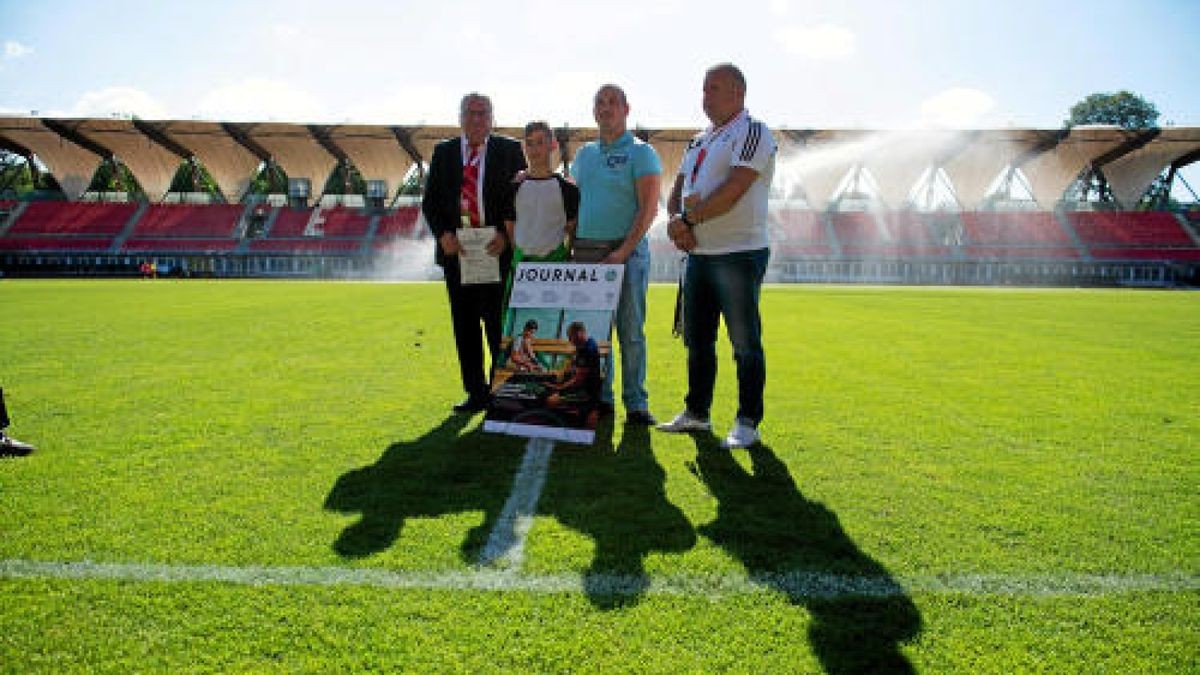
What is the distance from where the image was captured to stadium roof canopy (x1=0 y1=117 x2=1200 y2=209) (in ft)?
145

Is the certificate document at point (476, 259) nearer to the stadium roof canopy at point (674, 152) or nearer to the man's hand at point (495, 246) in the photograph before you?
the man's hand at point (495, 246)

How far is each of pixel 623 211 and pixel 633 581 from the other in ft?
8.62

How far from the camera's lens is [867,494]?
119 inches

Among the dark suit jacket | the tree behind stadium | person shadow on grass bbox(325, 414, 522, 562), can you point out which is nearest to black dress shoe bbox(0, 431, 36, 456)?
person shadow on grass bbox(325, 414, 522, 562)

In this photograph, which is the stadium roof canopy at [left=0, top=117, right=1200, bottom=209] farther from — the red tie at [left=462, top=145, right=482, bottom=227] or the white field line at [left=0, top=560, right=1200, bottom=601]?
the white field line at [left=0, top=560, right=1200, bottom=601]

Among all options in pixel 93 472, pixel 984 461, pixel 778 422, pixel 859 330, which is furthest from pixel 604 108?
pixel 859 330

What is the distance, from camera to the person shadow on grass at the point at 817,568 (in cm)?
182

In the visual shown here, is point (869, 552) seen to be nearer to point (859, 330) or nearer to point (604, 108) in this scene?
point (604, 108)

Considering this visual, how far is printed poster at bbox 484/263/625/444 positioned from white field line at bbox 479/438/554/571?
201 mm

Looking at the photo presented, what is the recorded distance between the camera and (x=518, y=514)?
275cm

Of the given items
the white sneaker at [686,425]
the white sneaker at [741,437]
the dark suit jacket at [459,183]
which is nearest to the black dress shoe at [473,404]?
the dark suit jacket at [459,183]

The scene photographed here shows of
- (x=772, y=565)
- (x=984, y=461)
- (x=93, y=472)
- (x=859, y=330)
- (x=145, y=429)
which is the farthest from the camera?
(x=859, y=330)

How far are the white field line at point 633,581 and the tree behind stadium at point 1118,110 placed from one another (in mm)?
82081

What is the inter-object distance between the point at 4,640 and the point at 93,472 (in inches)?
62.2
